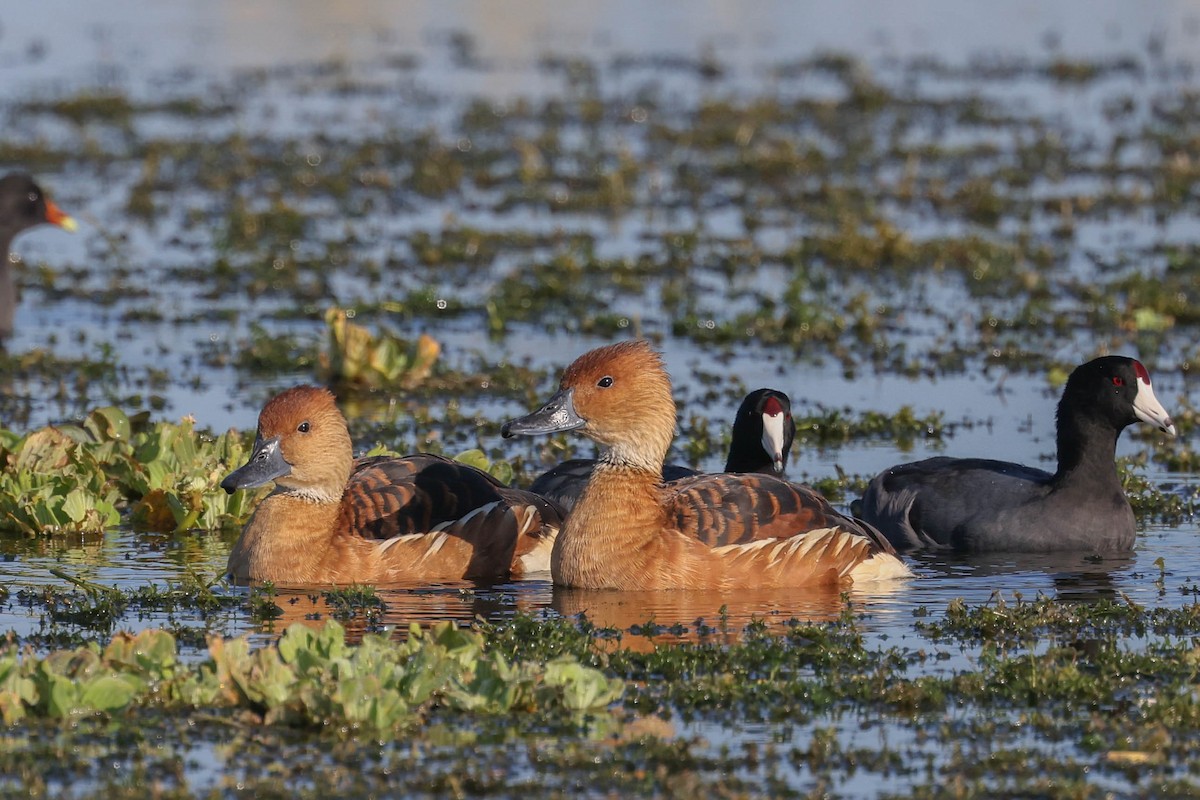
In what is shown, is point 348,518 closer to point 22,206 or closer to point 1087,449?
point 1087,449

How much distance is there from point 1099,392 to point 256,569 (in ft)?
15.9

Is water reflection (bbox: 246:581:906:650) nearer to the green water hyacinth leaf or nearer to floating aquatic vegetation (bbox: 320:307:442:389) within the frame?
the green water hyacinth leaf

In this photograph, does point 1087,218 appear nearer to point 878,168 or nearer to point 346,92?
point 878,168

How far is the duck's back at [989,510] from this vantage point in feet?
39.3

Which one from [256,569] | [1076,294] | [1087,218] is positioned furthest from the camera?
[1087,218]

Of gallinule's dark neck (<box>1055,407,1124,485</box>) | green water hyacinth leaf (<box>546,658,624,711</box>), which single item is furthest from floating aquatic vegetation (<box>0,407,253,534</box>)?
gallinule's dark neck (<box>1055,407,1124,485</box>)

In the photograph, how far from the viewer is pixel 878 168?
26.3 metres

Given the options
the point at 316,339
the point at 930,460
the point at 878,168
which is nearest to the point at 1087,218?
the point at 878,168

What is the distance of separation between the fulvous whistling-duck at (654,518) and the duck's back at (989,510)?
4.74ft

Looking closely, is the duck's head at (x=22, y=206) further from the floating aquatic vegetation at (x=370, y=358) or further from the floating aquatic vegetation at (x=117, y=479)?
the floating aquatic vegetation at (x=117, y=479)

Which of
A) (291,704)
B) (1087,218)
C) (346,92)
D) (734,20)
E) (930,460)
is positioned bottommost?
(291,704)

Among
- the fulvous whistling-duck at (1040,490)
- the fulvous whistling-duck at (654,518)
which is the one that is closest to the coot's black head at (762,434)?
the fulvous whistling-duck at (1040,490)

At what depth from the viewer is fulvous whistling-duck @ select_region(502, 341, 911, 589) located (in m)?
10.6

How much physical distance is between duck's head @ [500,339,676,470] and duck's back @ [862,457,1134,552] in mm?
2092
